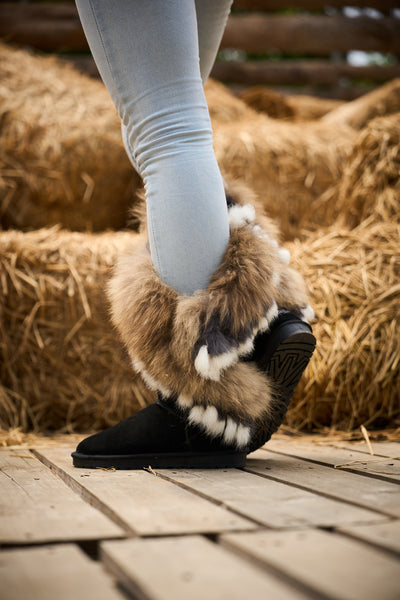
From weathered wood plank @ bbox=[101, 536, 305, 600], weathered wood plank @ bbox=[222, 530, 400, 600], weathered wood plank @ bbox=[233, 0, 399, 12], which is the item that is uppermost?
weathered wood plank @ bbox=[233, 0, 399, 12]

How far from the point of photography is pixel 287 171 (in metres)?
1.97

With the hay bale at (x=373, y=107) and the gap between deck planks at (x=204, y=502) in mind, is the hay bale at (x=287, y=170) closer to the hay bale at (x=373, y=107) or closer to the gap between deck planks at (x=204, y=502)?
the hay bale at (x=373, y=107)

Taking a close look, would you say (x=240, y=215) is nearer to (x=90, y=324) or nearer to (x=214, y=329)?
(x=214, y=329)

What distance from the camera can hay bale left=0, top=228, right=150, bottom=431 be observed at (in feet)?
4.65

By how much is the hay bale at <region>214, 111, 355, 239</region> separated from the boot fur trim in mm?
1046

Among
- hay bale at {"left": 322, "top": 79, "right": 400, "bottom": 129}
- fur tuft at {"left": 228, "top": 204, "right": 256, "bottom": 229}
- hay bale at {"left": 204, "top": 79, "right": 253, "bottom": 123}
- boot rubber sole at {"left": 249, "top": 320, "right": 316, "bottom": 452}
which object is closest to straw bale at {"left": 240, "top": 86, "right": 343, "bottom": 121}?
hay bale at {"left": 204, "top": 79, "right": 253, "bottom": 123}

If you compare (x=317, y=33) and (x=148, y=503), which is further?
(x=317, y=33)

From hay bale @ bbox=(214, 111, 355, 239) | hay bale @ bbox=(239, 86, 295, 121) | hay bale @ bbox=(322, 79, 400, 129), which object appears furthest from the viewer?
hay bale @ bbox=(239, 86, 295, 121)

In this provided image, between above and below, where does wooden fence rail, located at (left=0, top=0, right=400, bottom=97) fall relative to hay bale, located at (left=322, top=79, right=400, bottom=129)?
above

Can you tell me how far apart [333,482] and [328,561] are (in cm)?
31

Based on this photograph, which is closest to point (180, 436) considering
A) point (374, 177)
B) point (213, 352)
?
point (213, 352)

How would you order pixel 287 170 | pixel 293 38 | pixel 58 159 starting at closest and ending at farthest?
pixel 58 159, pixel 287 170, pixel 293 38

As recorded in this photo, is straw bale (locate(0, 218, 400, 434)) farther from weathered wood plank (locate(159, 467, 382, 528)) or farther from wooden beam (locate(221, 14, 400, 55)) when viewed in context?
wooden beam (locate(221, 14, 400, 55))

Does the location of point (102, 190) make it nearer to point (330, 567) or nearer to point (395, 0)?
point (330, 567)
